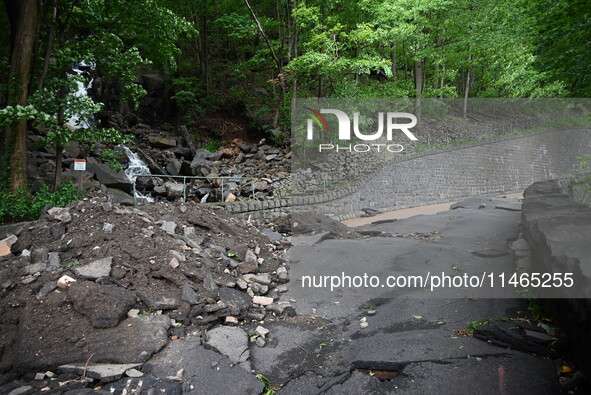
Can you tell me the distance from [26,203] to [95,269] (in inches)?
208

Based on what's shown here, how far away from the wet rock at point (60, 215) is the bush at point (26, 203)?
249 centimetres

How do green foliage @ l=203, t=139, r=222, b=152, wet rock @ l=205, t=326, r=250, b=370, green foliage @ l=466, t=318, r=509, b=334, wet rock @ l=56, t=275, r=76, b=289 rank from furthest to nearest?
green foliage @ l=203, t=139, r=222, b=152, wet rock @ l=56, t=275, r=76, b=289, wet rock @ l=205, t=326, r=250, b=370, green foliage @ l=466, t=318, r=509, b=334

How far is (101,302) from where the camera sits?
13.9ft

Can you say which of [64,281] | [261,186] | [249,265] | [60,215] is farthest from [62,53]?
[249,265]

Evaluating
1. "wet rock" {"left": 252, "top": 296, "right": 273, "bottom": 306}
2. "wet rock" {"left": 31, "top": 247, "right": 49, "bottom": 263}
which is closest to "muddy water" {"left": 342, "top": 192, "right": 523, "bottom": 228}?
"wet rock" {"left": 252, "top": 296, "right": 273, "bottom": 306}

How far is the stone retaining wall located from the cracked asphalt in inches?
282

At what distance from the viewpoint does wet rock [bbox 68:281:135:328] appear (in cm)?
409

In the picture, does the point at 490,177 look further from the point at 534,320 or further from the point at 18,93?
the point at 18,93

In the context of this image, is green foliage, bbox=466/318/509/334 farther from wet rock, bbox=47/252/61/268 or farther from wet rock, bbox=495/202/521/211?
wet rock, bbox=495/202/521/211

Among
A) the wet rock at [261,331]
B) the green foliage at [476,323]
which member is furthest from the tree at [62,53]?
the green foliage at [476,323]

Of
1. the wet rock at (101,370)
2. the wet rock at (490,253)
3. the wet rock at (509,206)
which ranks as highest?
the wet rock at (509,206)

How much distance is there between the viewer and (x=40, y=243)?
5625 mm

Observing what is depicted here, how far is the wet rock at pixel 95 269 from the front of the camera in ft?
15.5

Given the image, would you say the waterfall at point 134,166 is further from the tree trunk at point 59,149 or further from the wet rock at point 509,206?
the wet rock at point 509,206
